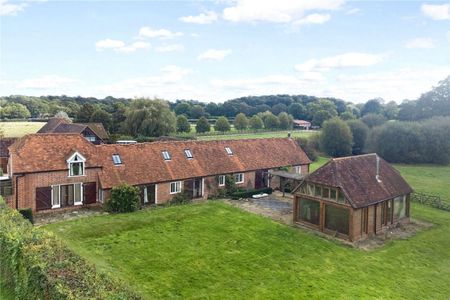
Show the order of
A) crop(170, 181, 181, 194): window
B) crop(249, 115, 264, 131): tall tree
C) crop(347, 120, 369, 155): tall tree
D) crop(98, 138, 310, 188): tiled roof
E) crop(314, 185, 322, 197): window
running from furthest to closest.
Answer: crop(249, 115, 264, 131): tall tree
crop(347, 120, 369, 155): tall tree
crop(170, 181, 181, 194): window
crop(98, 138, 310, 188): tiled roof
crop(314, 185, 322, 197): window

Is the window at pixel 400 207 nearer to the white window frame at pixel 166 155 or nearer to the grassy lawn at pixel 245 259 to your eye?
the grassy lawn at pixel 245 259

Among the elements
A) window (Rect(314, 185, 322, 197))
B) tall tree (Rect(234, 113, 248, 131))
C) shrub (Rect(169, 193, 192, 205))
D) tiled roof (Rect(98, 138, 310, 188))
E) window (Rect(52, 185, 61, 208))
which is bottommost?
shrub (Rect(169, 193, 192, 205))

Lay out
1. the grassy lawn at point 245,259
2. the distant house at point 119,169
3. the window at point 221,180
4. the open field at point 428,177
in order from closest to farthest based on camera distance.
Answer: the grassy lawn at point 245,259
the distant house at point 119,169
the window at point 221,180
the open field at point 428,177

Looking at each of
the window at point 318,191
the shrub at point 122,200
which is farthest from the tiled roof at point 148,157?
the window at point 318,191

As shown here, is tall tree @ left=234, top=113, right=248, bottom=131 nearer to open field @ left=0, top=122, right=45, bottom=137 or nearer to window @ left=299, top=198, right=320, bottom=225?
open field @ left=0, top=122, right=45, bottom=137

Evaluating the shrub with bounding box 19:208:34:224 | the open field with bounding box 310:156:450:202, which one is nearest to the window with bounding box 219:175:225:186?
the shrub with bounding box 19:208:34:224

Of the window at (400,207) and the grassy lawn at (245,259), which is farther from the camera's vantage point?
the window at (400,207)

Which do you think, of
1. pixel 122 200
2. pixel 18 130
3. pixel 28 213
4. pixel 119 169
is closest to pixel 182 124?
pixel 18 130

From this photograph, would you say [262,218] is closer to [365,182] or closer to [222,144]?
[365,182]
